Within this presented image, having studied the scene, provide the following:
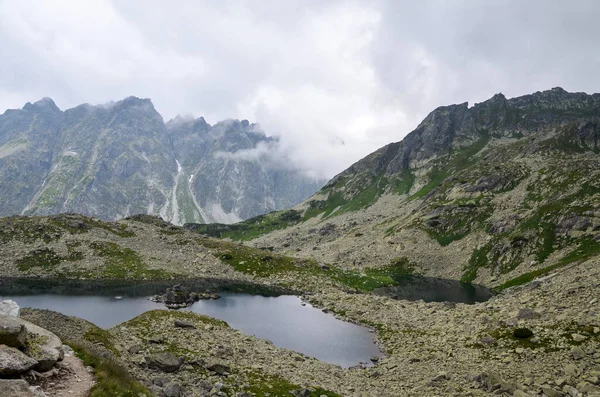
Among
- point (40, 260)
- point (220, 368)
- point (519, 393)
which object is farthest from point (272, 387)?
point (40, 260)

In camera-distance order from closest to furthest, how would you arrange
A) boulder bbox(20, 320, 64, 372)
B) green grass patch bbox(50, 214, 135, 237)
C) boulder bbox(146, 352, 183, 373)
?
1. boulder bbox(20, 320, 64, 372)
2. boulder bbox(146, 352, 183, 373)
3. green grass patch bbox(50, 214, 135, 237)

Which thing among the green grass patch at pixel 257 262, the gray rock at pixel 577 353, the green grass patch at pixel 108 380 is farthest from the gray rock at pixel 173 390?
the green grass patch at pixel 257 262

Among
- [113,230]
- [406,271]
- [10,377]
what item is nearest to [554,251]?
[406,271]

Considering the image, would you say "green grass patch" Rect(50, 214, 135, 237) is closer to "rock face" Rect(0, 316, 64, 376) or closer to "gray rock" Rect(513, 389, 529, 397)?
"rock face" Rect(0, 316, 64, 376)

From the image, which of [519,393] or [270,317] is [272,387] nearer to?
[519,393]

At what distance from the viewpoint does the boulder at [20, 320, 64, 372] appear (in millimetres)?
17797

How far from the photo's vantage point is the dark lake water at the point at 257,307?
46312mm

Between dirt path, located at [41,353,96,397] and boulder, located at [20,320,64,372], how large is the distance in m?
0.65

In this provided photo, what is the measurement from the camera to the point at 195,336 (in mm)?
37094

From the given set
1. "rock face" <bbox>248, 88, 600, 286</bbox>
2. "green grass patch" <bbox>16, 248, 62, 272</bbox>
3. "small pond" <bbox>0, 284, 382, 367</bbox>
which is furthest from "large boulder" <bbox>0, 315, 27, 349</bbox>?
"green grass patch" <bbox>16, 248, 62, 272</bbox>

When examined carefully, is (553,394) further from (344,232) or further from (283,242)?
(283,242)

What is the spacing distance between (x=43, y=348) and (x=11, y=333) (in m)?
2.01

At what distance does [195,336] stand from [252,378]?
11217mm

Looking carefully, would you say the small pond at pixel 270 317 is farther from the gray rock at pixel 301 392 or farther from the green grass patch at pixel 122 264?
the green grass patch at pixel 122 264
